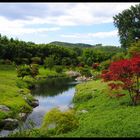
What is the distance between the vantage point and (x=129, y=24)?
3123 inches

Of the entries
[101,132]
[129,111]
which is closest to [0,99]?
[129,111]

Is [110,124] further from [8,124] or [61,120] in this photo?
[8,124]

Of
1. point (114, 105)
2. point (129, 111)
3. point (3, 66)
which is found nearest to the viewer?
point (129, 111)

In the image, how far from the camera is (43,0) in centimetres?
406

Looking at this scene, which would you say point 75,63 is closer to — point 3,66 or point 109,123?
point 3,66

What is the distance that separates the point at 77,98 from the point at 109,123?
871 inches

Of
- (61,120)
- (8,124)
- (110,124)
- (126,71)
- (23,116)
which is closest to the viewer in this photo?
(61,120)

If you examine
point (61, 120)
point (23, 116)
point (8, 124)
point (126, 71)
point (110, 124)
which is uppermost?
point (126, 71)

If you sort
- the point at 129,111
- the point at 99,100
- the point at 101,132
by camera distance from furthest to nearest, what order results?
1. the point at 99,100
2. the point at 129,111
3. the point at 101,132

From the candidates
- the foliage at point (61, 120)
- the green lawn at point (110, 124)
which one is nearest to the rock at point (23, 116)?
the green lawn at point (110, 124)

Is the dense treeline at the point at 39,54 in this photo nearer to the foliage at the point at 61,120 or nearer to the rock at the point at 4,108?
the rock at the point at 4,108

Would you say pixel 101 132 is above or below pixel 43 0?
below

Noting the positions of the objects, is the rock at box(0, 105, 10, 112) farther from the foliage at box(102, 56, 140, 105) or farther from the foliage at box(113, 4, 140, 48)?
the foliage at box(113, 4, 140, 48)

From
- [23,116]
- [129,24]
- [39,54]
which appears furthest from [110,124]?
[39,54]
